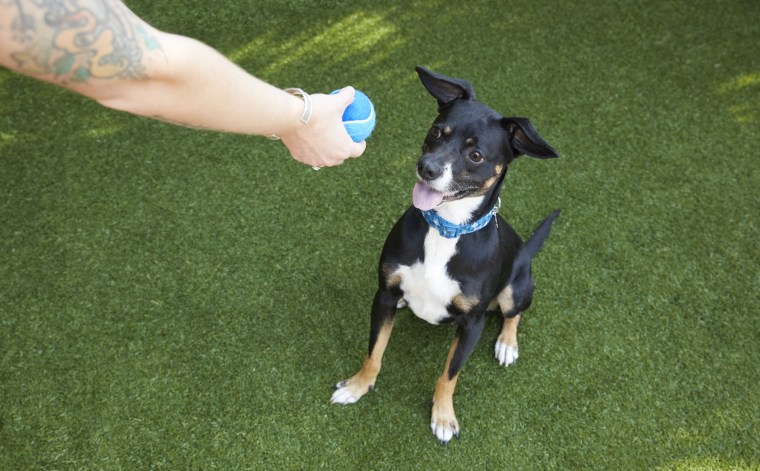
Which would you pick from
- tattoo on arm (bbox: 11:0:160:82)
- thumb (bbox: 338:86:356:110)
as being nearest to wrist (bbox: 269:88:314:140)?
thumb (bbox: 338:86:356:110)

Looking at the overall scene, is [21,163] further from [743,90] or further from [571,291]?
[743,90]

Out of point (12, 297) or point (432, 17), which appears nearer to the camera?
point (12, 297)

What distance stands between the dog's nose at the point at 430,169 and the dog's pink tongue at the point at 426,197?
0.26 ft

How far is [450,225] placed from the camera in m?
2.75

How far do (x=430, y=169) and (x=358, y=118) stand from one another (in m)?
0.36

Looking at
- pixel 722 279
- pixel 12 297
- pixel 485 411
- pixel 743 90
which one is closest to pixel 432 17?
pixel 743 90

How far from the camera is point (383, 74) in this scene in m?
4.73

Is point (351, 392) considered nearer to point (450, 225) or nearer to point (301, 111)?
point (450, 225)

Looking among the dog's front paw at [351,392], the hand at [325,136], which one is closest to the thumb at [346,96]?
the hand at [325,136]

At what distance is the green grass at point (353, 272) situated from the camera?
123 inches

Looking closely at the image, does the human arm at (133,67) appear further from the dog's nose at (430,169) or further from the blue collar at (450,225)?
the blue collar at (450,225)

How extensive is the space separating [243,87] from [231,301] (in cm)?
194

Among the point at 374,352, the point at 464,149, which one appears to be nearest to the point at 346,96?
the point at 464,149

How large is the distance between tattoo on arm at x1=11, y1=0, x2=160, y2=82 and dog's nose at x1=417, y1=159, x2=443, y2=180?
122 cm
